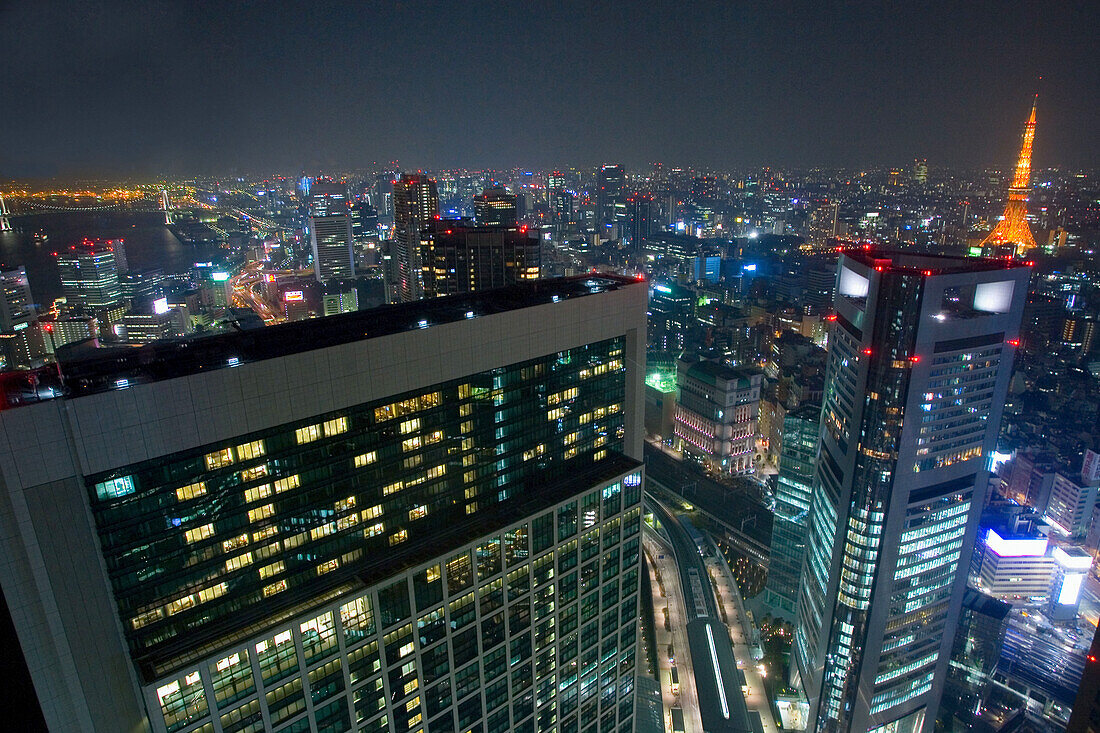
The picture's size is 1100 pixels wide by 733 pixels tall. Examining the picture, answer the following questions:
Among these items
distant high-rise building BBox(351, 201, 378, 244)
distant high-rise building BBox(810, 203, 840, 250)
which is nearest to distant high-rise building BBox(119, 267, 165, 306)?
distant high-rise building BBox(351, 201, 378, 244)

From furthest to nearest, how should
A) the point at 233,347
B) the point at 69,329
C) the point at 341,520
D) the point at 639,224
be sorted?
the point at 639,224 → the point at 69,329 → the point at 341,520 → the point at 233,347

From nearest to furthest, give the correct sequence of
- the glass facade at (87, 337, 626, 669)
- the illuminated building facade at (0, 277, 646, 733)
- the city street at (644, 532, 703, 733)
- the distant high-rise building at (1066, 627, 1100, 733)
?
the illuminated building facade at (0, 277, 646, 733), the glass facade at (87, 337, 626, 669), the distant high-rise building at (1066, 627, 1100, 733), the city street at (644, 532, 703, 733)

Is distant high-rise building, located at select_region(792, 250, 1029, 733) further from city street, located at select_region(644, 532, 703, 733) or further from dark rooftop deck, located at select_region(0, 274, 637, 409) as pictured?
dark rooftop deck, located at select_region(0, 274, 637, 409)

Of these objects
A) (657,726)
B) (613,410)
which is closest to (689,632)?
(657,726)

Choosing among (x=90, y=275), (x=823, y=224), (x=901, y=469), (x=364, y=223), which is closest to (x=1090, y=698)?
(x=901, y=469)

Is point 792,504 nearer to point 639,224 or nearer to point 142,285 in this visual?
point 142,285

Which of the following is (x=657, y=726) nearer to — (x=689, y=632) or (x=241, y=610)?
(x=689, y=632)
